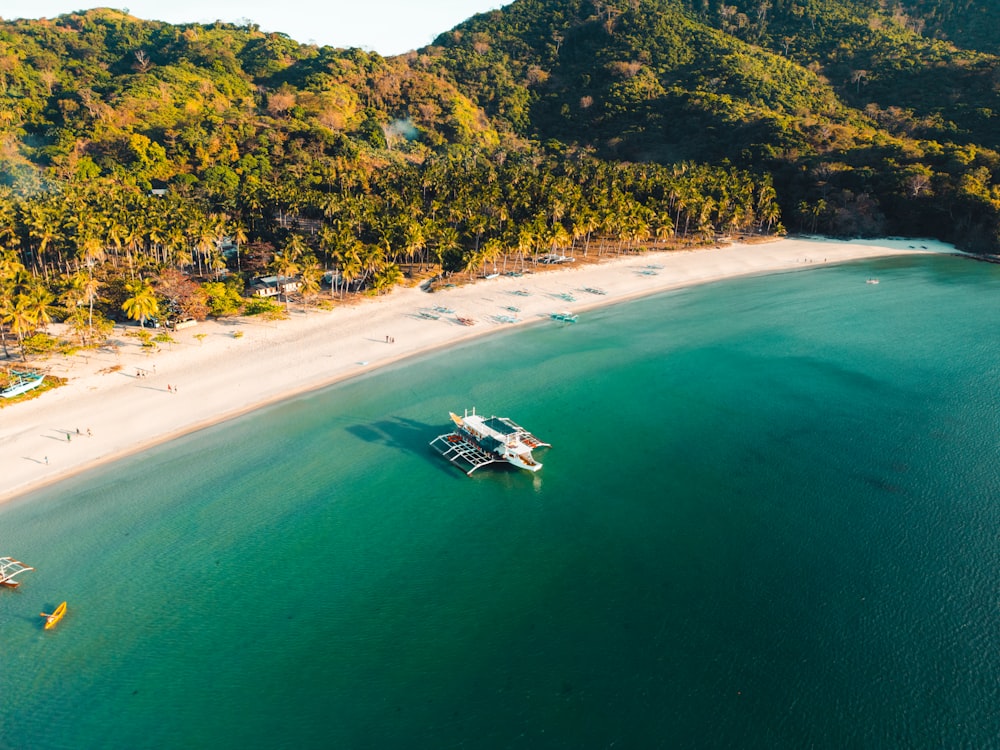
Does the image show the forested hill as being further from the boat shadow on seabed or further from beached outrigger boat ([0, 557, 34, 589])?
beached outrigger boat ([0, 557, 34, 589])

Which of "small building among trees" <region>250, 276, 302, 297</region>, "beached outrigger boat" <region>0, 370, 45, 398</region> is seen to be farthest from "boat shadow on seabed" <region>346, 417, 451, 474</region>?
"small building among trees" <region>250, 276, 302, 297</region>

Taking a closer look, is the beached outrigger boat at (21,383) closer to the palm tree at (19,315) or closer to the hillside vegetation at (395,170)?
the palm tree at (19,315)

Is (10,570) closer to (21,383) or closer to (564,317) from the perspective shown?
(21,383)

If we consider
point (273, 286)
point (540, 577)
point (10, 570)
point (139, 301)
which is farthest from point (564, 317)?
point (10, 570)

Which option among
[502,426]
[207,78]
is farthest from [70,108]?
[502,426]

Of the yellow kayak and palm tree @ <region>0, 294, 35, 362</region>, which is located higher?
palm tree @ <region>0, 294, 35, 362</region>

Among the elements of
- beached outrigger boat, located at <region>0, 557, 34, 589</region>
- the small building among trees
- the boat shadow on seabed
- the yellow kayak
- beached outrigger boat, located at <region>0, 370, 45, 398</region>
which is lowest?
the yellow kayak
